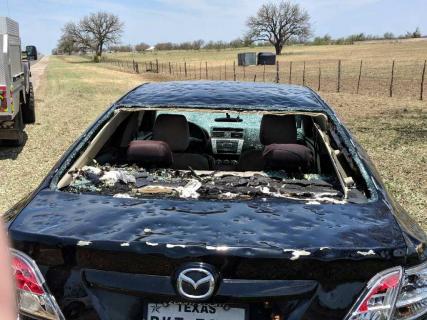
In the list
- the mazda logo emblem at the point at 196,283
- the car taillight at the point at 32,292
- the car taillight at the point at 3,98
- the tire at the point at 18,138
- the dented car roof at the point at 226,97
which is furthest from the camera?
the tire at the point at 18,138

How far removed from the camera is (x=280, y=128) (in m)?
3.54

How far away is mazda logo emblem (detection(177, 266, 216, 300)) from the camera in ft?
5.72

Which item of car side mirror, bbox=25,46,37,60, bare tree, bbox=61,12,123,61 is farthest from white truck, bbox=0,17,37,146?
bare tree, bbox=61,12,123,61

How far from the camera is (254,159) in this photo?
365 centimetres

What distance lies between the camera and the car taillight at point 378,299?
69.9 inches

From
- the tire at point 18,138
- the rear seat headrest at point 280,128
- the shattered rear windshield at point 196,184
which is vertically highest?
the rear seat headrest at point 280,128

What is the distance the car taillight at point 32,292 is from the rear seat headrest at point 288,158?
166 centimetres

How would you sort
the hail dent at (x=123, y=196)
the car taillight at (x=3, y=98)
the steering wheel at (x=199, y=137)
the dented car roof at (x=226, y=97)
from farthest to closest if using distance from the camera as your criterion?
the car taillight at (x=3, y=98), the steering wheel at (x=199, y=137), the dented car roof at (x=226, y=97), the hail dent at (x=123, y=196)

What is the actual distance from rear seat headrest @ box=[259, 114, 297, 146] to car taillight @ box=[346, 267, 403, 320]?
1.81 m

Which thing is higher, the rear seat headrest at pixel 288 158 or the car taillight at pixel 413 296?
the rear seat headrest at pixel 288 158

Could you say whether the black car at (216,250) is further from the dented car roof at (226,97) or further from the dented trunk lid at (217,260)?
the dented car roof at (226,97)

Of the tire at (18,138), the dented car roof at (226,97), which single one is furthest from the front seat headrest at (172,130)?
the tire at (18,138)

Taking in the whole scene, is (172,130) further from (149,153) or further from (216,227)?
(216,227)

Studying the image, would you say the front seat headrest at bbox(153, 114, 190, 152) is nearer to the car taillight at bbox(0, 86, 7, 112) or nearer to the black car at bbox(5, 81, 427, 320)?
the black car at bbox(5, 81, 427, 320)
